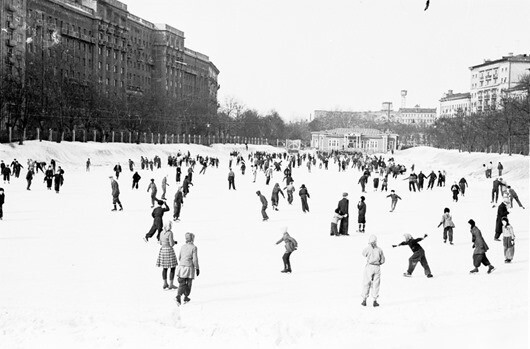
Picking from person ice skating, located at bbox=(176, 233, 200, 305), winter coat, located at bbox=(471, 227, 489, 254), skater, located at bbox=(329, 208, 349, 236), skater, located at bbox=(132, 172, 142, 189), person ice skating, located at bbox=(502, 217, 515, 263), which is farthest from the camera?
skater, located at bbox=(132, 172, 142, 189)

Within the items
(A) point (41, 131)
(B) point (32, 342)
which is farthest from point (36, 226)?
(A) point (41, 131)

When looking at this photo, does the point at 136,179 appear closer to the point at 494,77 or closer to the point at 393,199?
the point at 393,199

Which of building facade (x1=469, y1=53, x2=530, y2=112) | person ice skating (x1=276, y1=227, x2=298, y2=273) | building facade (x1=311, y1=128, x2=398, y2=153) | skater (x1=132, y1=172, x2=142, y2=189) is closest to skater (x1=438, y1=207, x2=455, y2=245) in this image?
person ice skating (x1=276, y1=227, x2=298, y2=273)

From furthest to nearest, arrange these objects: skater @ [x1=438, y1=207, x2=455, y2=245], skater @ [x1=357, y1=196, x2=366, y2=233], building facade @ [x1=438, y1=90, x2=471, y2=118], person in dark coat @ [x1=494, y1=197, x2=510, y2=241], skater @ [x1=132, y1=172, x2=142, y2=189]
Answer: building facade @ [x1=438, y1=90, x2=471, y2=118], skater @ [x1=132, y1=172, x2=142, y2=189], skater @ [x1=357, y1=196, x2=366, y2=233], person in dark coat @ [x1=494, y1=197, x2=510, y2=241], skater @ [x1=438, y1=207, x2=455, y2=245]

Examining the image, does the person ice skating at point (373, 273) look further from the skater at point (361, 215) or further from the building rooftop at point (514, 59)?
the building rooftop at point (514, 59)

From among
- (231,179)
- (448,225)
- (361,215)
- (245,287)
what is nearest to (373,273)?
(245,287)

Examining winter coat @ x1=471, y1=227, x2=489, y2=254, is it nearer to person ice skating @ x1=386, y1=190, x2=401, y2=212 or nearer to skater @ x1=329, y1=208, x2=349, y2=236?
skater @ x1=329, y1=208, x2=349, y2=236
